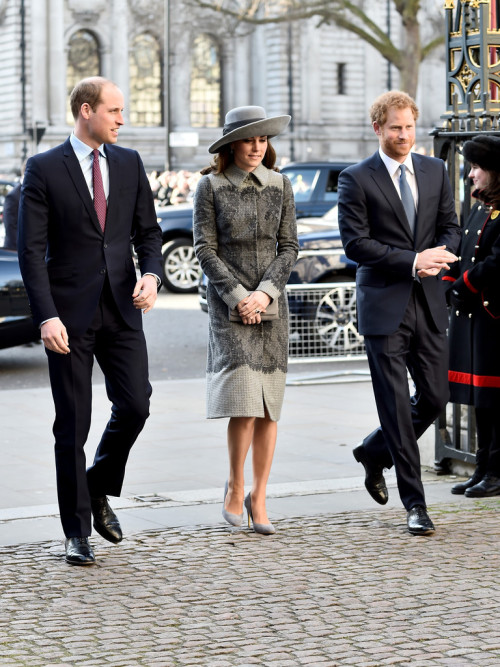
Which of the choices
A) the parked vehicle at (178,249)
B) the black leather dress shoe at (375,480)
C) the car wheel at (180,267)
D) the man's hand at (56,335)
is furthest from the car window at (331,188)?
the man's hand at (56,335)

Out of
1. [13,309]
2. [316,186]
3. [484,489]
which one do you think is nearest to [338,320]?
[13,309]

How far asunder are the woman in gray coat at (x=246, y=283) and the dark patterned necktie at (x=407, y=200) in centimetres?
51

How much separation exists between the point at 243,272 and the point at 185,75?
57.7m

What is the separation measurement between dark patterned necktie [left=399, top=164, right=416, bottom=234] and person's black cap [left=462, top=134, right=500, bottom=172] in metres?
0.47

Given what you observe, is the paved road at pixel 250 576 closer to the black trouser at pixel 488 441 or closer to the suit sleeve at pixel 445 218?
the black trouser at pixel 488 441

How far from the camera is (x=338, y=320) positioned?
1171 cm

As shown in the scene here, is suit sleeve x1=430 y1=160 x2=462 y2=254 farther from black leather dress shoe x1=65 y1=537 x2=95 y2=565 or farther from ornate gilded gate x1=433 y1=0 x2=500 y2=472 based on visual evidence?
black leather dress shoe x1=65 y1=537 x2=95 y2=565

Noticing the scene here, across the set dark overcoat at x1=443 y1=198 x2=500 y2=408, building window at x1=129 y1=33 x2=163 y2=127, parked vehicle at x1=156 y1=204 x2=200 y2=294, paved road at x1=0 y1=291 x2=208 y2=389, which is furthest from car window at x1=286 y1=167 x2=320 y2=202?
building window at x1=129 y1=33 x2=163 y2=127

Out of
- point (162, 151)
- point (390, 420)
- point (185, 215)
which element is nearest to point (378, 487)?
point (390, 420)

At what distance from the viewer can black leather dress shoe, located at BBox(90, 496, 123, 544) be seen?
5.94 m

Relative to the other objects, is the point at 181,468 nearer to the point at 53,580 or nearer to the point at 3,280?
the point at 53,580

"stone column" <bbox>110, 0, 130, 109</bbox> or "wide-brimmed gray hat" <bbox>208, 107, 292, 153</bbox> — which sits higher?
"stone column" <bbox>110, 0, 130, 109</bbox>

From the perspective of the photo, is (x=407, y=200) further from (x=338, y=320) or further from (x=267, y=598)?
(x=338, y=320)

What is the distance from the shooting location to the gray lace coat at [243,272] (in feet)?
20.5
